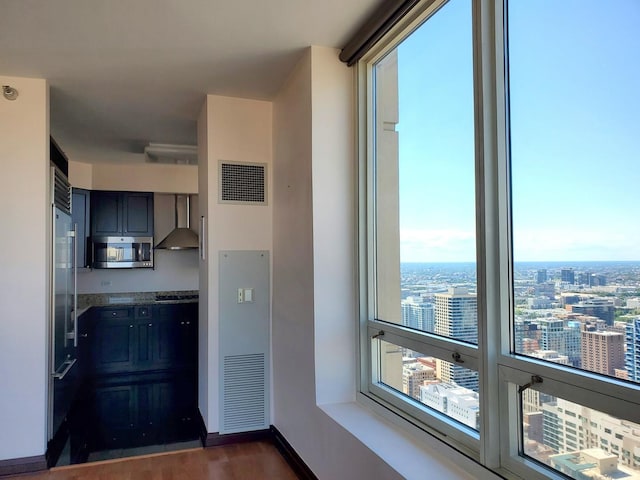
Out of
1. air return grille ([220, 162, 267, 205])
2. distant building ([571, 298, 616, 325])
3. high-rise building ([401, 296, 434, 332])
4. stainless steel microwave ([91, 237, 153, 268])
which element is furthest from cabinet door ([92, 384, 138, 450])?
distant building ([571, 298, 616, 325])

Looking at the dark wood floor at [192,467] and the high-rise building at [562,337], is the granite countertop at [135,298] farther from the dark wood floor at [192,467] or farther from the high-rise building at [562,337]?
the high-rise building at [562,337]

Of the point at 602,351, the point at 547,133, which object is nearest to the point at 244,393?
the point at 602,351

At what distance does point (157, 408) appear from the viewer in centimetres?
473

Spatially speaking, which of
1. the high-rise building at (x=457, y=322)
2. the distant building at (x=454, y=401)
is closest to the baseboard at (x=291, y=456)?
the distant building at (x=454, y=401)

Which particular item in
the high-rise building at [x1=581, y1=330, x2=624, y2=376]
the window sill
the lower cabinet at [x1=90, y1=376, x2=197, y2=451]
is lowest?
the lower cabinet at [x1=90, y1=376, x2=197, y2=451]

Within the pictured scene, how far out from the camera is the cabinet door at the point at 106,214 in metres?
6.20

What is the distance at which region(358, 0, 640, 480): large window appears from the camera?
1.42 m

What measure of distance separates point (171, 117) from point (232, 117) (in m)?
0.84

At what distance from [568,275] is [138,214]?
579 cm

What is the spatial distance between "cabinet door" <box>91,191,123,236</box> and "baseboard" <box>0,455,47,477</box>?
11.2 feet

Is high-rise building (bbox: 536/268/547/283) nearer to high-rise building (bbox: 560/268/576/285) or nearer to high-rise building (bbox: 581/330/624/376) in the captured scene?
high-rise building (bbox: 560/268/576/285)

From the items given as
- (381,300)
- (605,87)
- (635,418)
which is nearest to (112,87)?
(381,300)

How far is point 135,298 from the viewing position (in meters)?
6.65

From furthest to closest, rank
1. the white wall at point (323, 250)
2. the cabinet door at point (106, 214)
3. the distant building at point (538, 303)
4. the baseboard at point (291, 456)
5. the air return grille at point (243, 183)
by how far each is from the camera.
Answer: the cabinet door at point (106, 214)
the air return grille at point (243, 183)
the baseboard at point (291, 456)
the white wall at point (323, 250)
the distant building at point (538, 303)
